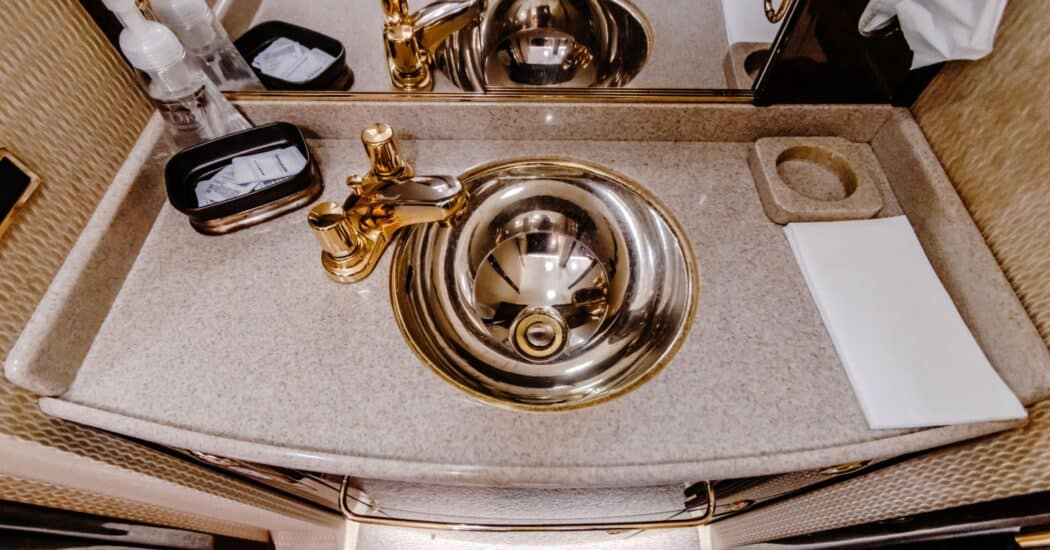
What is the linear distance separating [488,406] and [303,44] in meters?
0.66

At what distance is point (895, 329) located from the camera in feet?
2.11

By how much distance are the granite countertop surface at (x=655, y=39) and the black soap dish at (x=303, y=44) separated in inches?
1.0

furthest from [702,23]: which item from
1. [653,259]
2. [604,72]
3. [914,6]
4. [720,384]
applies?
[720,384]

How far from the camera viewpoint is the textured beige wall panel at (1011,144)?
581 mm

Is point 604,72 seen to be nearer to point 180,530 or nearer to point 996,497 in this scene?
point 996,497

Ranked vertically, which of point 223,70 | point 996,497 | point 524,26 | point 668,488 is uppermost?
point 223,70

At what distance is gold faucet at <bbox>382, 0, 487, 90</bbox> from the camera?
28.6 inches

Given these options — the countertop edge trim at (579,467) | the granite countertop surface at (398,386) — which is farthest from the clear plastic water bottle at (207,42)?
the countertop edge trim at (579,467)

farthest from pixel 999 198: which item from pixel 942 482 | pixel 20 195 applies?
pixel 20 195

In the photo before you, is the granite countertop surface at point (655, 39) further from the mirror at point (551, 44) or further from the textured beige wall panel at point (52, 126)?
the textured beige wall panel at point (52, 126)

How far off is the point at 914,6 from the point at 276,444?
972 mm

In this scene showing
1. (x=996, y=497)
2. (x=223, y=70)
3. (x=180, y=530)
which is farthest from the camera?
(x=180, y=530)

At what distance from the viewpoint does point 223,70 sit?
768 mm

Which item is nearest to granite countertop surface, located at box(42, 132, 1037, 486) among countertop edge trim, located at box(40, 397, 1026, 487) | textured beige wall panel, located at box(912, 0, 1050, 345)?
countertop edge trim, located at box(40, 397, 1026, 487)
